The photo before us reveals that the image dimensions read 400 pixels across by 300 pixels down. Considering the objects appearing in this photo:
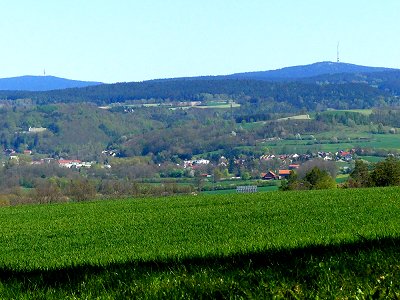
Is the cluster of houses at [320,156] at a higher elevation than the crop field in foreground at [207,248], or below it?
below

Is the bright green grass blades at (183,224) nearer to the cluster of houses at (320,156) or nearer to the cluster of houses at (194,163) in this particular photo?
the cluster of houses at (320,156)

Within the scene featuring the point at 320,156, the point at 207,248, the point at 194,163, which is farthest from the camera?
the point at 194,163

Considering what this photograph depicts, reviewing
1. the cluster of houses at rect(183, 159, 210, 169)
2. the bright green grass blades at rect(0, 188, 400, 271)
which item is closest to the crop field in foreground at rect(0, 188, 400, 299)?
the bright green grass blades at rect(0, 188, 400, 271)

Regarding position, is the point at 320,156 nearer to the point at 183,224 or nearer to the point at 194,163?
the point at 194,163

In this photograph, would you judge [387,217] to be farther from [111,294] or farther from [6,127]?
[6,127]

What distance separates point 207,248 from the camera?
1417cm

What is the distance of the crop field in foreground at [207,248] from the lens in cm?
548

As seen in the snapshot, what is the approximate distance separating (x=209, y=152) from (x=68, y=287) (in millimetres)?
137565

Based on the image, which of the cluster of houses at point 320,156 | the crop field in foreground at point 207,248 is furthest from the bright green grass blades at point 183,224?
the cluster of houses at point 320,156

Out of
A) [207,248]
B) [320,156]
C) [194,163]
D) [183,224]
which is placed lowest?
[194,163]

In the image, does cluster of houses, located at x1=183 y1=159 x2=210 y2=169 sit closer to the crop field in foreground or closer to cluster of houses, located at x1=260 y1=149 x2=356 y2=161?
cluster of houses, located at x1=260 y1=149 x2=356 y2=161

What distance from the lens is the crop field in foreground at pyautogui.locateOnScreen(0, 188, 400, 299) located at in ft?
18.0

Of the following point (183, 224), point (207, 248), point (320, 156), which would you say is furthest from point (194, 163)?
point (207, 248)

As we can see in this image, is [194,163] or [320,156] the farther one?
[194,163]
